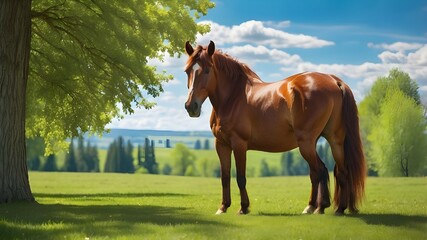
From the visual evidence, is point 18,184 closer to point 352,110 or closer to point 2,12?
point 2,12

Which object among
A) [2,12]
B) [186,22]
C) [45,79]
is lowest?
[45,79]

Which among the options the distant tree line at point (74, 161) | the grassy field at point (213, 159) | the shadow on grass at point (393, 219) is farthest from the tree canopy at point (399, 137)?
the grassy field at point (213, 159)

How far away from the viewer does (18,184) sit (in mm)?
15906

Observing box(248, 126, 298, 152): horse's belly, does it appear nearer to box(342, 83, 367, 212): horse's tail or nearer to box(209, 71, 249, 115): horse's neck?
box(209, 71, 249, 115): horse's neck

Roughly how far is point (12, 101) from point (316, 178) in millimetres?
9382

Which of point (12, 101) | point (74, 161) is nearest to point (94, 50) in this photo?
point (12, 101)

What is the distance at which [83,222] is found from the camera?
36.9ft

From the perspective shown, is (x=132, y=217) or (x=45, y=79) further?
(x=45, y=79)

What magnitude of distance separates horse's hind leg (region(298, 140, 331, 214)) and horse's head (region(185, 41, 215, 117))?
2210mm

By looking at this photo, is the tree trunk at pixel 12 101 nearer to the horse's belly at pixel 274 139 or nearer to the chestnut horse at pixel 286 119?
the chestnut horse at pixel 286 119

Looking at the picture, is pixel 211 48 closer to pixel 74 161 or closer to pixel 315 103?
pixel 315 103

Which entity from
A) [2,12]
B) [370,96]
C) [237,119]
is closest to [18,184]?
[2,12]

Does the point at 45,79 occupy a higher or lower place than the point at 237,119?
higher

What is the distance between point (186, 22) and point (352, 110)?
12.9 m
